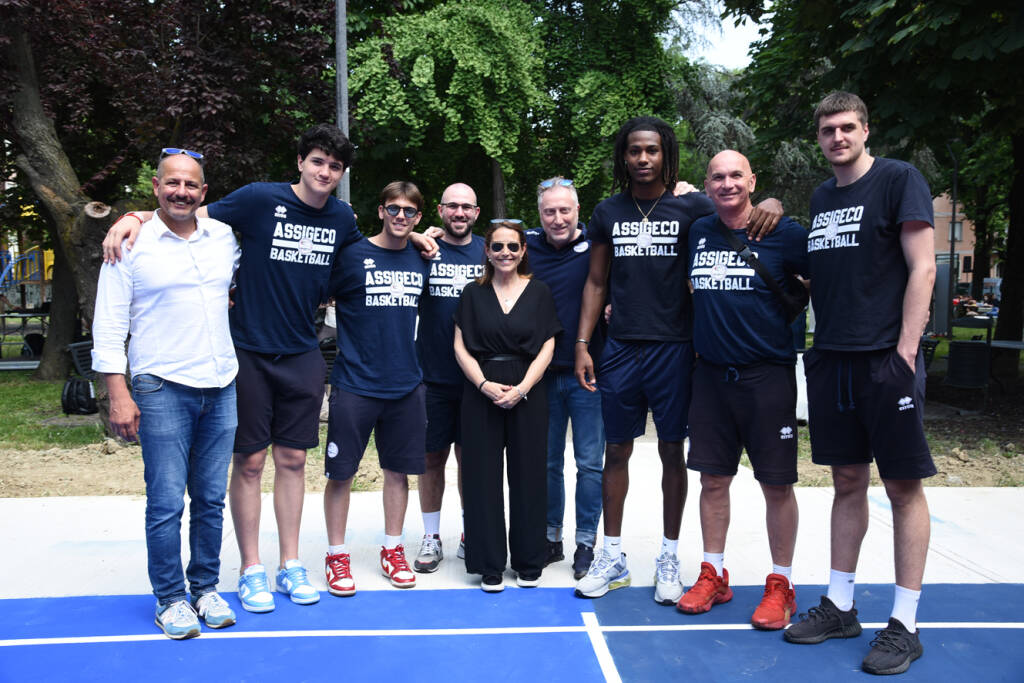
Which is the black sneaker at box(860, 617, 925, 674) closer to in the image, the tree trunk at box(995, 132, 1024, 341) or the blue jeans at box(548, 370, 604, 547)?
the blue jeans at box(548, 370, 604, 547)

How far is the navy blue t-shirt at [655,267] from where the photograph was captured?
14.0 feet

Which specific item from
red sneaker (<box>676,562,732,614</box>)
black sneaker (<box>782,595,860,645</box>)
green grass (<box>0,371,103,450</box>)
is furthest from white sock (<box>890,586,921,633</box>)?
green grass (<box>0,371,103,450</box>)

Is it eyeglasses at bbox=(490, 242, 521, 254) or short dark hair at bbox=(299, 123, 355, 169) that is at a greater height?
short dark hair at bbox=(299, 123, 355, 169)

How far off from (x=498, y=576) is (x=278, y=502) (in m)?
1.24

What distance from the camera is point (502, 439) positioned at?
4527 millimetres

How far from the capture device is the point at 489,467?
4480 millimetres

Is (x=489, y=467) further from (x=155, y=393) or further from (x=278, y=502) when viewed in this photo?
(x=155, y=393)

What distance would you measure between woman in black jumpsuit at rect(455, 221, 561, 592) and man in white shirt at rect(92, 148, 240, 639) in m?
1.25

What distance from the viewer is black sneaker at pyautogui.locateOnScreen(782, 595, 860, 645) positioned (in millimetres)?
3810

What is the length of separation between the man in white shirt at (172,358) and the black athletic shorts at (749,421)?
91.6 inches

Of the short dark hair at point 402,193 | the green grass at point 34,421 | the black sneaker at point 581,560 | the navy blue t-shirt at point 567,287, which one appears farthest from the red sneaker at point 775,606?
the green grass at point 34,421

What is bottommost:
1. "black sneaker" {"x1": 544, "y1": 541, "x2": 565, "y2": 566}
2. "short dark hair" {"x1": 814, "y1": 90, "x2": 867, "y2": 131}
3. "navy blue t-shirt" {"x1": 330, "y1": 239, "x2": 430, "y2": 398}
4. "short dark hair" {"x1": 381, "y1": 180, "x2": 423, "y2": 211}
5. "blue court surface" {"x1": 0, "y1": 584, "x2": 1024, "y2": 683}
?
"blue court surface" {"x1": 0, "y1": 584, "x2": 1024, "y2": 683}

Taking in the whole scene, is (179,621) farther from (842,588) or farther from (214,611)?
(842,588)

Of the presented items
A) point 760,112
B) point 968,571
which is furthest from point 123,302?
point 760,112
